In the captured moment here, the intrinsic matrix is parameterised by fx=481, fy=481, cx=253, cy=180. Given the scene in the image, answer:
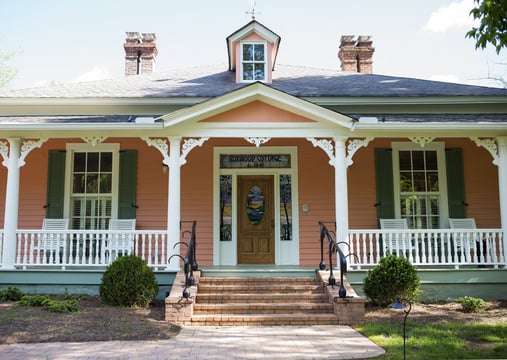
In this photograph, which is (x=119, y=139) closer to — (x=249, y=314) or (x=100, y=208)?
(x=100, y=208)

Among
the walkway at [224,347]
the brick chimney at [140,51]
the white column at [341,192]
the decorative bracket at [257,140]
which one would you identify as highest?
the brick chimney at [140,51]

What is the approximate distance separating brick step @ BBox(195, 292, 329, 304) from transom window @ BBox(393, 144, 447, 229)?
3476 mm

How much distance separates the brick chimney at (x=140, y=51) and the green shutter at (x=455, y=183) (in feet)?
29.5

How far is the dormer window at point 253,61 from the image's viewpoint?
39.5 feet

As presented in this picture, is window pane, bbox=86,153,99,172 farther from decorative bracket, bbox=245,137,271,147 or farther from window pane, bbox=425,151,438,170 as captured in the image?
window pane, bbox=425,151,438,170

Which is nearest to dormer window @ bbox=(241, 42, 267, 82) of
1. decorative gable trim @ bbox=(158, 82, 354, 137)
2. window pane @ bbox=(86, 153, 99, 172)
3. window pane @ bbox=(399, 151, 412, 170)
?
decorative gable trim @ bbox=(158, 82, 354, 137)

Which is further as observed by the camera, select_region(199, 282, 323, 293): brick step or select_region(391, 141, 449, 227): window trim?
select_region(391, 141, 449, 227): window trim

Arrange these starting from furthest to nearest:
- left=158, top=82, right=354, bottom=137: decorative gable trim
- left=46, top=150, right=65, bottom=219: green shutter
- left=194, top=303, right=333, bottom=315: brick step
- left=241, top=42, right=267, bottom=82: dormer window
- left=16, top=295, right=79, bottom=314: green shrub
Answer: left=241, top=42, right=267, bottom=82: dormer window, left=46, top=150, right=65, bottom=219: green shutter, left=158, top=82, right=354, bottom=137: decorative gable trim, left=194, top=303, right=333, bottom=315: brick step, left=16, top=295, right=79, bottom=314: green shrub

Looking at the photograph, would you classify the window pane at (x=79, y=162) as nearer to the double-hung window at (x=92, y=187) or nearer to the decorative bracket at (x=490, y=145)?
the double-hung window at (x=92, y=187)

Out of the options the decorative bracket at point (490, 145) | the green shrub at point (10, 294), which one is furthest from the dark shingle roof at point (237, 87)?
the green shrub at point (10, 294)

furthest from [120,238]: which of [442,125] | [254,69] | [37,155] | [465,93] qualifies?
[465,93]

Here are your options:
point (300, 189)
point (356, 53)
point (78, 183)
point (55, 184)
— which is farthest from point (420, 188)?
point (55, 184)

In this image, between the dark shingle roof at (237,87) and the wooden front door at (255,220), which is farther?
the dark shingle roof at (237,87)

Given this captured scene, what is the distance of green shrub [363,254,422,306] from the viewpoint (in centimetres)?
797
